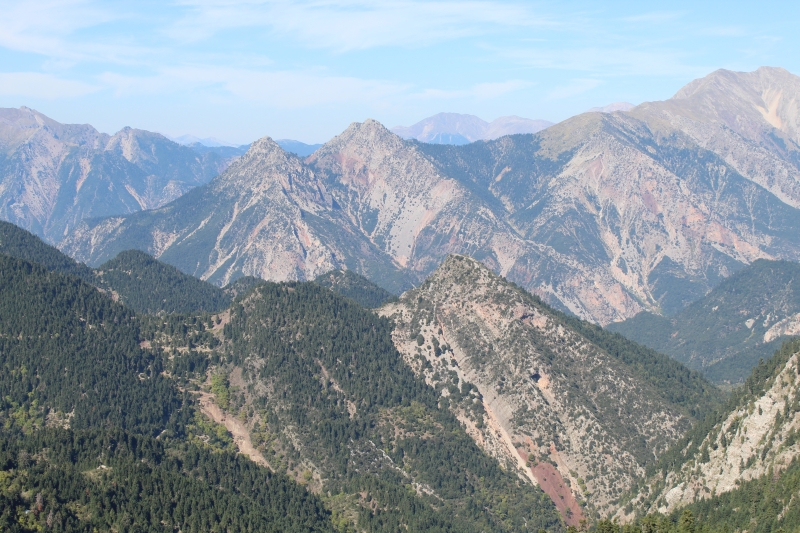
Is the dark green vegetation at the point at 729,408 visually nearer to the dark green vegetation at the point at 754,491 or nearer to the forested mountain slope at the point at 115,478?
the dark green vegetation at the point at 754,491

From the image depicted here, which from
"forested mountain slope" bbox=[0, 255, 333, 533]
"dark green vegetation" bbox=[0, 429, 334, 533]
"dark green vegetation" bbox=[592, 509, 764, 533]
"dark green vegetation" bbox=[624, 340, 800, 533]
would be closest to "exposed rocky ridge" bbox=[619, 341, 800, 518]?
"dark green vegetation" bbox=[624, 340, 800, 533]

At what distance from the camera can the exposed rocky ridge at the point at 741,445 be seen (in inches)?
5935

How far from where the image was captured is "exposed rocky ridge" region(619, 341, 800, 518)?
495ft

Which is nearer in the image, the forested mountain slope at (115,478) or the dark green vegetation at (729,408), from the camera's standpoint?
the forested mountain slope at (115,478)

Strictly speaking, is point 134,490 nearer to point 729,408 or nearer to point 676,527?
point 676,527

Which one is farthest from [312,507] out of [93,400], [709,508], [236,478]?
[709,508]

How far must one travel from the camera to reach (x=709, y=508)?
150625 mm

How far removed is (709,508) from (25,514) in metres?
106

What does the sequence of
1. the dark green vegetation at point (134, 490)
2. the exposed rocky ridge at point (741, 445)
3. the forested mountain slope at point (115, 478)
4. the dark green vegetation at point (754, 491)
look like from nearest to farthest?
the dark green vegetation at point (754, 491) < the dark green vegetation at point (134, 490) < the forested mountain slope at point (115, 478) < the exposed rocky ridge at point (741, 445)

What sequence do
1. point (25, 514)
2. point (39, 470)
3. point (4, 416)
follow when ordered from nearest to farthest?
1. point (25, 514)
2. point (39, 470)
3. point (4, 416)

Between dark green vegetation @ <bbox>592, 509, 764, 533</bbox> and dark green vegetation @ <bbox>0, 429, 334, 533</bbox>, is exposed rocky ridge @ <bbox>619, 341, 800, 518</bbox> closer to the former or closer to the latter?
dark green vegetation @ <bbox>592, 509, 764, 533</bbox>

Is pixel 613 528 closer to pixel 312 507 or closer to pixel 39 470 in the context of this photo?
pixel 312 507

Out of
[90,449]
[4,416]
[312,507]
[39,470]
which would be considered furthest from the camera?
[4,416]

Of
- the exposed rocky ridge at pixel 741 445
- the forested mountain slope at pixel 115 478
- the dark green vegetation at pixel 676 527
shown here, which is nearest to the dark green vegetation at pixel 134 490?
the forested mountain slope at pixel 115 478
